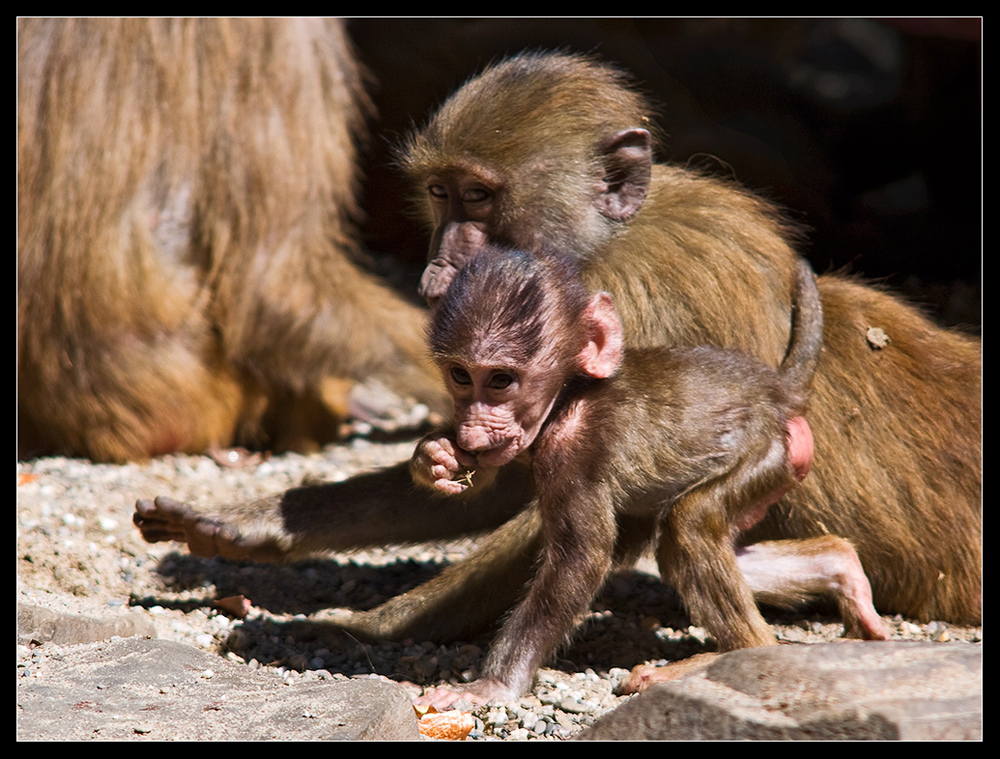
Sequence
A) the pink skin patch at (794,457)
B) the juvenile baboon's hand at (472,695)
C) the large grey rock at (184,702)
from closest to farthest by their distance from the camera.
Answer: the large grey rock at (184,702) < the juvenile baboon's hand at (472,695) < the pink skin patch at (794,457)

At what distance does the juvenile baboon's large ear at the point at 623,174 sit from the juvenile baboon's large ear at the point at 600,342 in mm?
636

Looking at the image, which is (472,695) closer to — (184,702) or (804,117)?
(184,702)

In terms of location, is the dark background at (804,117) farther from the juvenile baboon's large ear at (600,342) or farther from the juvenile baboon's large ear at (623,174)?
the juvenile baboon's large ear at (600,342)

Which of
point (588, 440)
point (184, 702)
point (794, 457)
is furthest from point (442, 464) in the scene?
point (794, 457)

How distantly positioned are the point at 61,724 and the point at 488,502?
1.76m

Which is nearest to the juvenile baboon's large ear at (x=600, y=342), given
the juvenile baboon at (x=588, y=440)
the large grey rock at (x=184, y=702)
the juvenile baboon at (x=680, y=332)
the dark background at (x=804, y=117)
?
the juvenile baboon at (x=588, y=440)

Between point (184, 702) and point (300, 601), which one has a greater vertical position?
point (184, 702)

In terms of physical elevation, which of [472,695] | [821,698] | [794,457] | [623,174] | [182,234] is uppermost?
[623,174]

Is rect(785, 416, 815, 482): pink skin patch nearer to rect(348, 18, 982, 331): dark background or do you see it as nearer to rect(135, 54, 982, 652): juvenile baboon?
rect(135, 54, 982, 652): juvenile baboon

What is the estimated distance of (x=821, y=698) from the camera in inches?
97.0

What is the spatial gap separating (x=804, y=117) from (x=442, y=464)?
16.1 feet

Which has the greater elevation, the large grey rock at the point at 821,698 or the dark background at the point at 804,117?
the dark background at the point at 804,117

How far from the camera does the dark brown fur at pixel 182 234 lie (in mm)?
5305

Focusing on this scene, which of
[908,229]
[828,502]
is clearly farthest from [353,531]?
[908,229]
